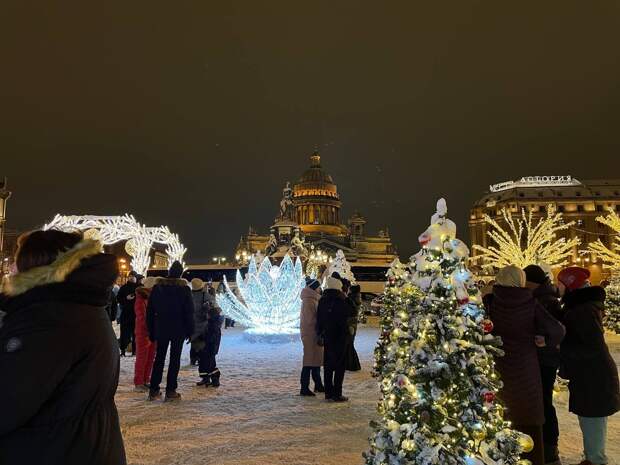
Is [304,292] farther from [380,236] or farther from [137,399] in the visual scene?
[380,236]

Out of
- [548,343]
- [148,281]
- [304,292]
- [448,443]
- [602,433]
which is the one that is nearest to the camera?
[448,443]

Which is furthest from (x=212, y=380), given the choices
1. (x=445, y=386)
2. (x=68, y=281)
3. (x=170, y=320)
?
(x=68, y=281)

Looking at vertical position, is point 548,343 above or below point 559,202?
below

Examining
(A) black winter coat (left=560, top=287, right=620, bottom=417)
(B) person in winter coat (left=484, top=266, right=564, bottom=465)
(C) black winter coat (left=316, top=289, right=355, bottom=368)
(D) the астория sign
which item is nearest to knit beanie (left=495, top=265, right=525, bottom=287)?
(B) person in winter coat (left=484, top=266, right=564, bottom=465)

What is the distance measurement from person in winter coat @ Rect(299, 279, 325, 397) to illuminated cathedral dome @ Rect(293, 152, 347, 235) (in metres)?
85.2

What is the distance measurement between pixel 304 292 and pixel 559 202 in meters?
81.4

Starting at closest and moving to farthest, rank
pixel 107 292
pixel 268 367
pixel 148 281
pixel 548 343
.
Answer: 1. pixel 107 292
2. pixel 548 343
3. pixel 148 281
4. pixel 268 367

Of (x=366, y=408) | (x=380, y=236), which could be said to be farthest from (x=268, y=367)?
(x=380, y=236)

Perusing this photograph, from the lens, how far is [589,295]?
16.5 feet

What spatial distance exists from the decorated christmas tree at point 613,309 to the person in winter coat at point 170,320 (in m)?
17.1

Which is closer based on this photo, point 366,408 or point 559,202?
point 366,408

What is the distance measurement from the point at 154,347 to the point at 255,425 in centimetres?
327

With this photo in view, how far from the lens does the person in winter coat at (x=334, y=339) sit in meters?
7.74

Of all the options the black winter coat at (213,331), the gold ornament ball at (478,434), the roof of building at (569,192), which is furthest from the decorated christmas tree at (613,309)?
the roof of building at (569,192)
